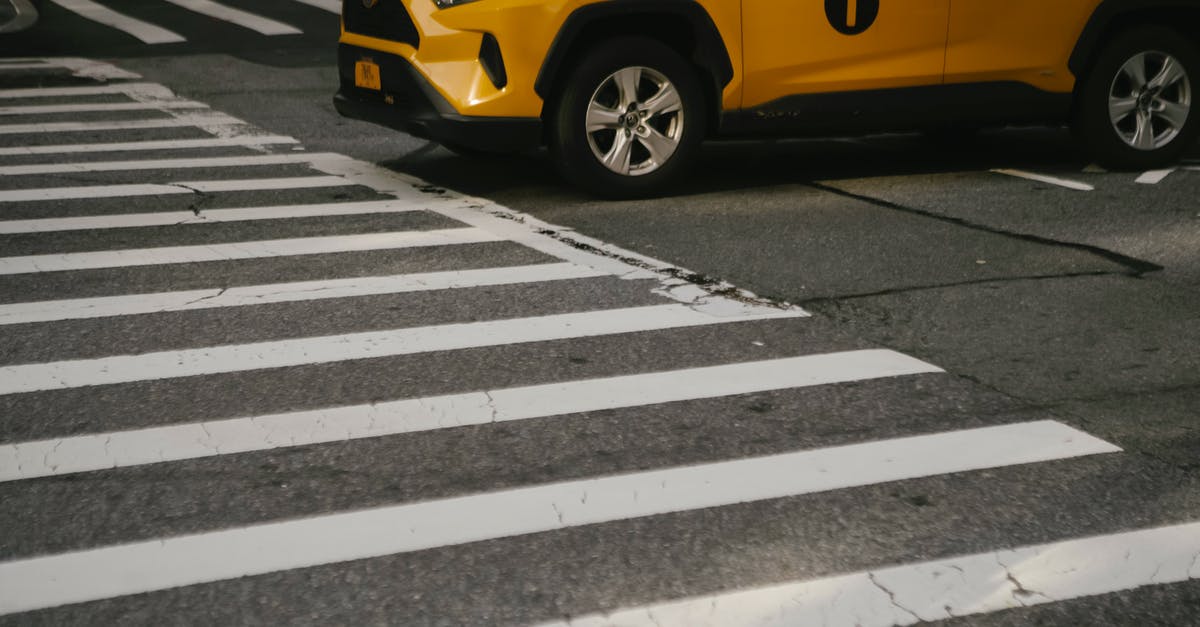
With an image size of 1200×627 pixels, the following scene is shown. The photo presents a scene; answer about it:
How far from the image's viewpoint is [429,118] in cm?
796

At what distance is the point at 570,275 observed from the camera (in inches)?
260

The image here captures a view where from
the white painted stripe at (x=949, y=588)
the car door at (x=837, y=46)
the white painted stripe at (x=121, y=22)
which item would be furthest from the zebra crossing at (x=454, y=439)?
the white painted stripe at (x=121, y=22)

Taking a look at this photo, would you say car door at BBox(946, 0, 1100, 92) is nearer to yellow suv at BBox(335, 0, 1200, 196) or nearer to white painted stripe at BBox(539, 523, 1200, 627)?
yellow suv at BBox(335, 0, 1200, 196)

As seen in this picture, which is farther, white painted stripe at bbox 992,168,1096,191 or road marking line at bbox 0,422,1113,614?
white painted stripe at bbox 992,168,1096,191

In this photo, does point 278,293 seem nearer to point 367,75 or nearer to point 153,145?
point 367,75

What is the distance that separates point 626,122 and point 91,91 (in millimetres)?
6869

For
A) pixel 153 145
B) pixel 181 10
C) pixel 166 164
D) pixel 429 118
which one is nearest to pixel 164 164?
pixel 166 164

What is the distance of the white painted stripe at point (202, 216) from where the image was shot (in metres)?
7.73

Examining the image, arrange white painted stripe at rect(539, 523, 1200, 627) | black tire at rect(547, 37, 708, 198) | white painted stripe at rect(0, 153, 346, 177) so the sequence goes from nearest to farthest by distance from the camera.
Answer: white painted stripe at rect(539, 523, 1200, 627)
black tire at rect(547, 37, 708, 198)
white painted stripe at rect(0, 153, 346, 177)

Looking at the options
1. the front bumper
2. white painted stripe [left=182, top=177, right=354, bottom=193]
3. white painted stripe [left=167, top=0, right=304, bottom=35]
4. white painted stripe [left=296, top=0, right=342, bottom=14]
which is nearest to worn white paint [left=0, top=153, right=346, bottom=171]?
white painted stripe [left=182, top=177, right=354, bottom=193]

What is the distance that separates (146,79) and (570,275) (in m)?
8.55

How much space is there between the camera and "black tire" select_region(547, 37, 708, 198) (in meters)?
8.00

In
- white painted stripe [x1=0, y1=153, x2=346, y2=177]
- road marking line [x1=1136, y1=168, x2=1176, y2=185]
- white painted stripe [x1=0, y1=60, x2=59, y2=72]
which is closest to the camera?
road marking line [x1=1136, y1=168, x2=1176, y2=185]

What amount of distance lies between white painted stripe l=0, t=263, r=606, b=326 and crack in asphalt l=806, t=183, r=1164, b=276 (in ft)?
7.38
